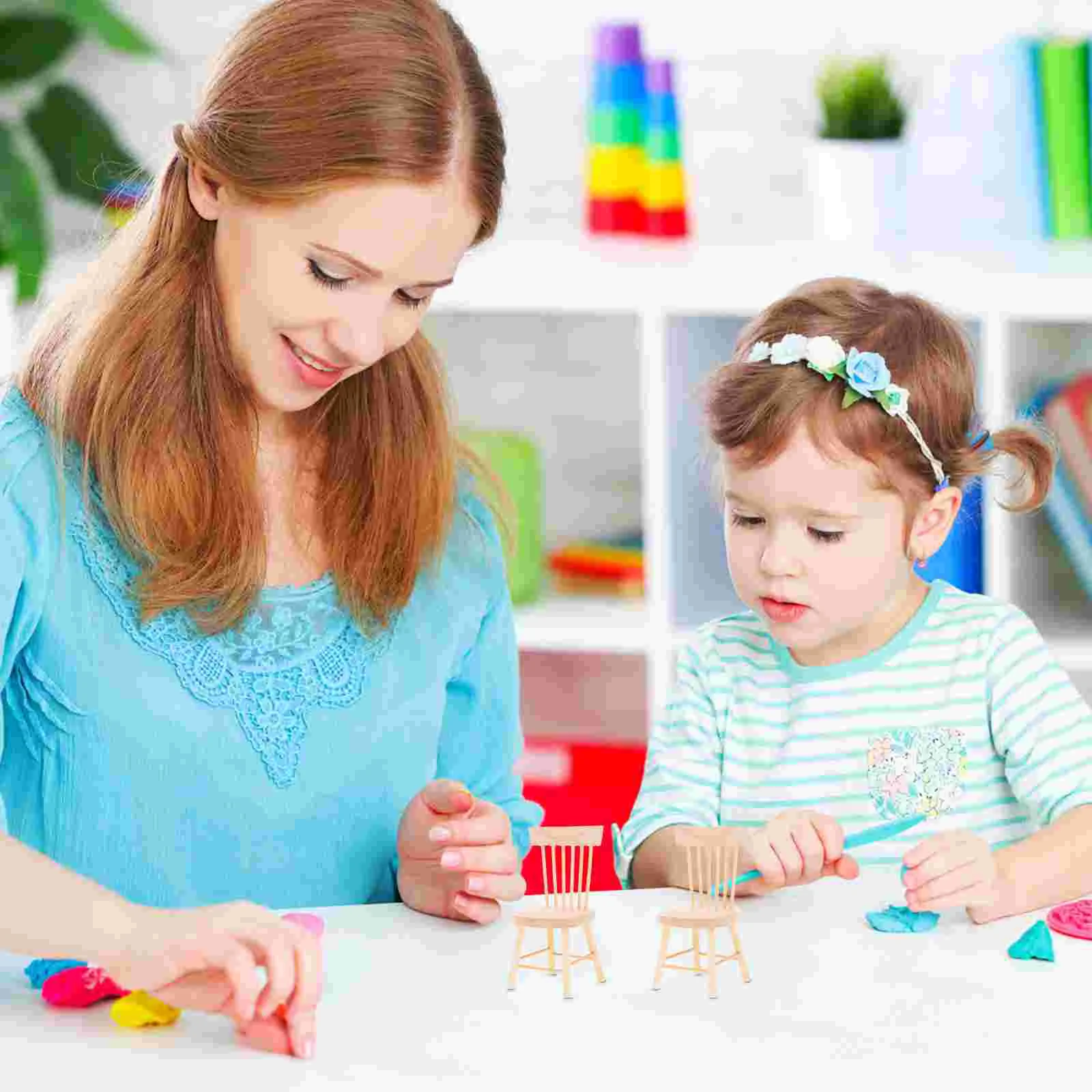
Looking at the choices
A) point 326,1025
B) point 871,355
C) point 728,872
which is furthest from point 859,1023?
point 871,355

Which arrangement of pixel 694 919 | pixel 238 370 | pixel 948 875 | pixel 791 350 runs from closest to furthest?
1. pixel 694 919
2. pixel 948 875
3. pixel 238 370
4. pixel 791 350

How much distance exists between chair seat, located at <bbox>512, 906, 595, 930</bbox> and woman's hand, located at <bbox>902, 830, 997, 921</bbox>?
23cm

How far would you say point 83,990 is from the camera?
3.52 feet

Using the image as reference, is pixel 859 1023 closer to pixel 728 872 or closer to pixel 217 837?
pixel 728 872

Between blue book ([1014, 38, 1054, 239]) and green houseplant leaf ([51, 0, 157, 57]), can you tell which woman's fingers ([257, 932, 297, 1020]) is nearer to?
blue book ([1014, 38, 1054, 239])

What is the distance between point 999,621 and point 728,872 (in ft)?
1.51

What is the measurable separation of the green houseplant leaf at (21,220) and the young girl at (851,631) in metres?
1.72

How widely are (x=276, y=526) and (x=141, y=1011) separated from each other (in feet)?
1.71

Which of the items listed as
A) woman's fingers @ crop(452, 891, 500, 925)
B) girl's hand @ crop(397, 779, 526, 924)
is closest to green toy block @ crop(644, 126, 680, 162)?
girl's hand @ crop(397, 779, 526, 924)

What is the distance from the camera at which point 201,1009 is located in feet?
3.41

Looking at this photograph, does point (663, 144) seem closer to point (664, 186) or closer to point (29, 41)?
point (664, 186)

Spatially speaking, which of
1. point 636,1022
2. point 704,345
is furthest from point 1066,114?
point 636,1022

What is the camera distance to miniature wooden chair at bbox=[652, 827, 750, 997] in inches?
43.3

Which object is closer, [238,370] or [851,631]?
[238,370]
